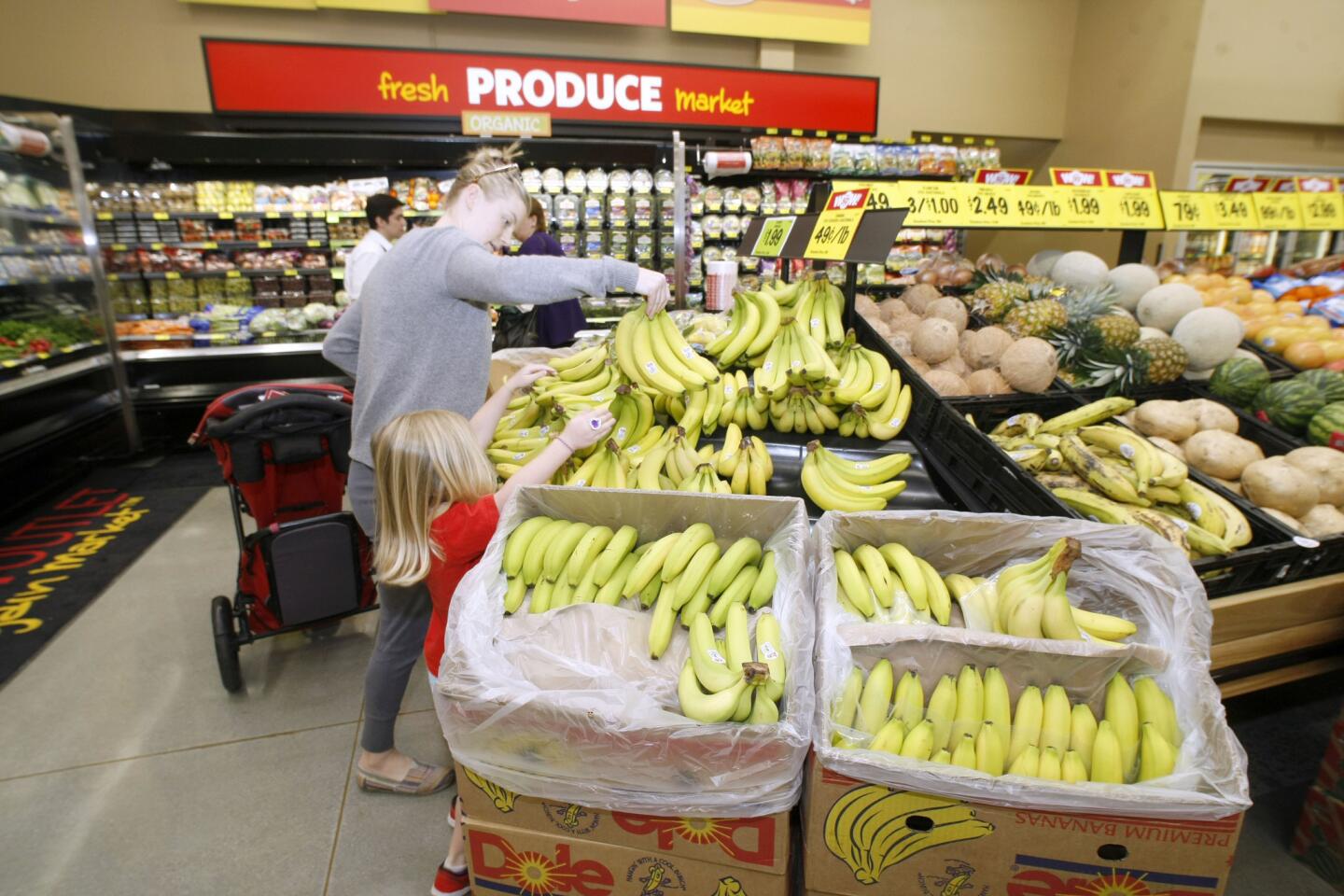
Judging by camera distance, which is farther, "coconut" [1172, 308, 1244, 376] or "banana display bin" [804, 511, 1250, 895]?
"coconut" [1172, 308, 1244, 376]

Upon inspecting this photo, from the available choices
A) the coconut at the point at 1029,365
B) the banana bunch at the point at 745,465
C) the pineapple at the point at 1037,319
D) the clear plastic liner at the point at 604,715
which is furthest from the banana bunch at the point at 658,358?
the pineapple at the point at 1037,319

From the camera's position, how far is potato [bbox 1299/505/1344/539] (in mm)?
1796

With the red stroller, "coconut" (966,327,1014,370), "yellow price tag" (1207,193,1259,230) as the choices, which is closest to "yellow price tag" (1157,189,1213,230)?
"yellow price tag" (1207,193,1259,230)

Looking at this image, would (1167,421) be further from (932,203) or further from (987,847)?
(987,847)

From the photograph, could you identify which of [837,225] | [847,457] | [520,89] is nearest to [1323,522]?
[847,457]

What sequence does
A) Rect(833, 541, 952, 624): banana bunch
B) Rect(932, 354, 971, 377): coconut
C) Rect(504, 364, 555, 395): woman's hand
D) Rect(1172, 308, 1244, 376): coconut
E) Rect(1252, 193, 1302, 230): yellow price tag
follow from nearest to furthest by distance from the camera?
1. Rect(833, 541, 952, 624): banana bunch
2. Rect(504, 364, 555, 395): woman's hand
3. Rect(932, 354, 971, 377): coconut
4. Rect(1172, 308, 1244, 376): coconut
5. Rect(1252, 193, 1302, 230): yellow price tag

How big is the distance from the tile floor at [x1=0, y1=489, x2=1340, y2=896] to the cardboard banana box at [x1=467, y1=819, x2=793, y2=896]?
2.37 ft

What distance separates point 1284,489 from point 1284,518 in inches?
3.1

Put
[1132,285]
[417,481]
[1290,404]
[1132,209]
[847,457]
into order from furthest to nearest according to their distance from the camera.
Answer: [1132,285] < [1132,209] < [1290,404] < [847,457] < [417,481]

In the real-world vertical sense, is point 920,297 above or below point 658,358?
above

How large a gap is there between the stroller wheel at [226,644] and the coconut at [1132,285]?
12.7ft

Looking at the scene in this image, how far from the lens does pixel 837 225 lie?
2275 millimetres

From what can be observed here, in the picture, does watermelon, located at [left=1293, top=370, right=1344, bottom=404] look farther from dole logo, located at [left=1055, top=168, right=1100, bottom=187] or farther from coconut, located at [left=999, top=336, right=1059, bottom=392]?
dole logo, located at [left=1055, top=168, right=1100, bottom=187]

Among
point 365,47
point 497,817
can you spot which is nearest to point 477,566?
point 497,817
